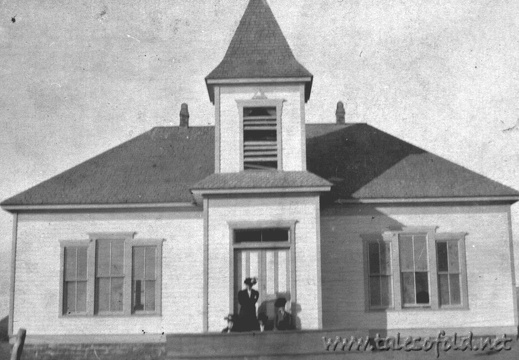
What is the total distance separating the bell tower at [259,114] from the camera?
20.0 m

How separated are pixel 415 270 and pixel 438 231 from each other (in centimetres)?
137

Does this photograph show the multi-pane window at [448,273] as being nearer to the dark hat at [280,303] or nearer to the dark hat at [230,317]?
the dark hat at [280,303]

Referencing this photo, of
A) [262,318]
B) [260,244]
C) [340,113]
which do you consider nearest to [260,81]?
[260,244]

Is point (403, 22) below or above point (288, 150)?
above

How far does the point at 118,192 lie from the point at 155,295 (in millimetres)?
3345

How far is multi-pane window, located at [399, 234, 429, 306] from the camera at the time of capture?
2136 centimetres

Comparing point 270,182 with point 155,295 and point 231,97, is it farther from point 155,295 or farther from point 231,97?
point 155,295

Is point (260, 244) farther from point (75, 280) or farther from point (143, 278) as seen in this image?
point (75, 280)

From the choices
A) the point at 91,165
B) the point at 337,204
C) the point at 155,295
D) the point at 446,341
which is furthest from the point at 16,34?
the point at 446,341

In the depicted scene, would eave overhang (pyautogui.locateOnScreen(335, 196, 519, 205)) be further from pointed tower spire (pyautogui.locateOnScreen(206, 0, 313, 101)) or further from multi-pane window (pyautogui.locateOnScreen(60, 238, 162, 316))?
multi-pane window (pyautogui.locateOnScreen(60, 238, 162, 316))

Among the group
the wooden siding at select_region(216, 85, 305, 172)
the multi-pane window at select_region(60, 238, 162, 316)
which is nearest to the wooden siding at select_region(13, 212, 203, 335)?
the multi-pane window at select_region(60, 238, 162, 316)

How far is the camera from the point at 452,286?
21.5 meters

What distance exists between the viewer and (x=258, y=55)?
20.8 meters

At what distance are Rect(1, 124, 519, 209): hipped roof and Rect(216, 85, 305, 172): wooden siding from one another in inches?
31.7
